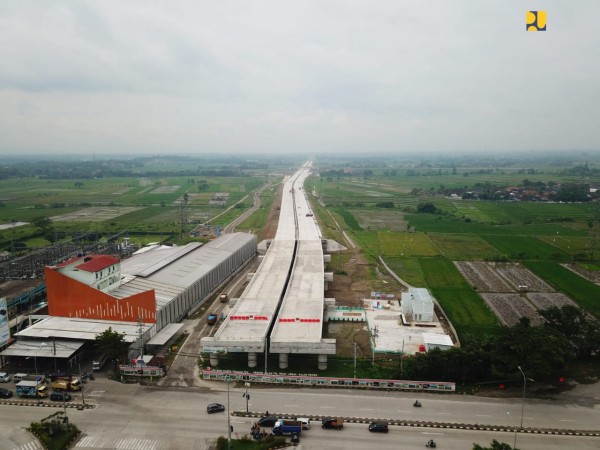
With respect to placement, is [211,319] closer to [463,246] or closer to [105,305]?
[105,305]

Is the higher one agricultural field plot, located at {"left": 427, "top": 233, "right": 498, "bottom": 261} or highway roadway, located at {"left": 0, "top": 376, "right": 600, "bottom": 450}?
agricultural field plot, located at {"left": 427, "top": 233, "right": 498, "bottom": 261}

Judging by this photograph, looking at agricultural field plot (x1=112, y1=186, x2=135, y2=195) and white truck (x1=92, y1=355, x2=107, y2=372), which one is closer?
white truck (x1=92, y1=355, x2=107, y2=372)

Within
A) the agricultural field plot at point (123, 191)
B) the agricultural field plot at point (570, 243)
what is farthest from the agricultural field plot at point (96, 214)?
the agricultural field plot at point (570, 243)

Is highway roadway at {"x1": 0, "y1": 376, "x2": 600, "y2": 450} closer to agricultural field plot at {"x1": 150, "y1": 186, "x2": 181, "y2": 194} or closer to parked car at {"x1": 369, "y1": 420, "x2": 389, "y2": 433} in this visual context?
parked car at {"x1": 369, "y1": 420, "x2": 389, "y2": 433}

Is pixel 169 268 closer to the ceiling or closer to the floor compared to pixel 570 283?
closer to the ceiling

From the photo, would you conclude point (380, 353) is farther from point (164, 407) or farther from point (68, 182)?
point (68, 182)

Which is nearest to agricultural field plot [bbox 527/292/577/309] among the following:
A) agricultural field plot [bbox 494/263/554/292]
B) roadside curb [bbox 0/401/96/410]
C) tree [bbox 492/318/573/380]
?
agricultural field plot [bbox 494/263/554/292]

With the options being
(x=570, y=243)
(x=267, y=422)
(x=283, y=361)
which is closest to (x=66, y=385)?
(x=267, y=422)
